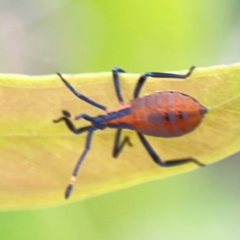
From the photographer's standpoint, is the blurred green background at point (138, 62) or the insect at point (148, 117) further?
the blurred green background at point (138, 62)

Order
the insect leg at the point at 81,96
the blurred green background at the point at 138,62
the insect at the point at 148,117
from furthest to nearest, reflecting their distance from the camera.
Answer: the blurred green background at the point at 138,62, the insect at the point at 148,117, the insect leg at the point at 81,96

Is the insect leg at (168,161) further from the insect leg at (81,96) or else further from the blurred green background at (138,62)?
the blurred green background at (138,62)

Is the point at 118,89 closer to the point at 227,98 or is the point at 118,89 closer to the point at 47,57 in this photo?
the point at 227,98

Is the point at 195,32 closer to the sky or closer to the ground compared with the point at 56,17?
closer to the sky

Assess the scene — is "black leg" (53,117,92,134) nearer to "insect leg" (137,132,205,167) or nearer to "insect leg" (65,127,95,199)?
"insect leg" (65,127,95,199)

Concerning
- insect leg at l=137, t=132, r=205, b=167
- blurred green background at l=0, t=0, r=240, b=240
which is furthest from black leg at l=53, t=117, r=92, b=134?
blurred green background at l=0, t=0, r=240, b=240

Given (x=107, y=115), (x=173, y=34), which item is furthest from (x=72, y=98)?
(x=173, y=34)

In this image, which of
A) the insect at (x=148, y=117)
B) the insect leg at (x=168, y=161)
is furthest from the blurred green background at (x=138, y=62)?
the insect leg at (x=168, y=161)
